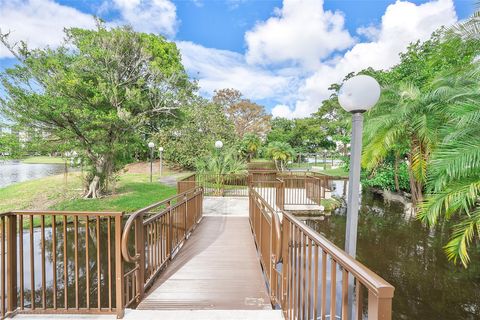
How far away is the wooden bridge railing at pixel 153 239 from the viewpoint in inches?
96.3

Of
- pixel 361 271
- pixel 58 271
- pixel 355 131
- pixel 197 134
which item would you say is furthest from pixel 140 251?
pixel 197 134

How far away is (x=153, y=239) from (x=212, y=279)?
985 millimetres

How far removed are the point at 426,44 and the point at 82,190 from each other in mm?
19523

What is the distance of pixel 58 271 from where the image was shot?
4625mm

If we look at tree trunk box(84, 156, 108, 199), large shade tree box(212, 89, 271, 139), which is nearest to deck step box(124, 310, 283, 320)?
tree trunk box(84, 156, 108, 199)

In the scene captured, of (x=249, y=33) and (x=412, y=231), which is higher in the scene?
(x=249, y=33)

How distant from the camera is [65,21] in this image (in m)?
8.66

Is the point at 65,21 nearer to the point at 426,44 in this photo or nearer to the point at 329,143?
the point at 426,44

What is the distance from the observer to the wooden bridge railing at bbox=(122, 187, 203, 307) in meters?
2.45

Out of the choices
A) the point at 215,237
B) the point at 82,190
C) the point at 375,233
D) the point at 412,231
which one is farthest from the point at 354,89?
the point at 82,190

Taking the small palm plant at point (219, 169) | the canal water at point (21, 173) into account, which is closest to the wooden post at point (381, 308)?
the small palm plant at point (219, 169)

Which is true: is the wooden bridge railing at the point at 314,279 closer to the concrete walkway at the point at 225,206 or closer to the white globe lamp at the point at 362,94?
the white globe lamp at the point at 362,94

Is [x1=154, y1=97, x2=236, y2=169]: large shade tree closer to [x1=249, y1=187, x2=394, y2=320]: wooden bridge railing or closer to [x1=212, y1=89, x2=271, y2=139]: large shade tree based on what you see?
[x1=212, y1=89, x2=271, y2=139]: large shade tree

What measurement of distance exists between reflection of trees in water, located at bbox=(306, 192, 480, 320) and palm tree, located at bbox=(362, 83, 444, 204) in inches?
54.2
